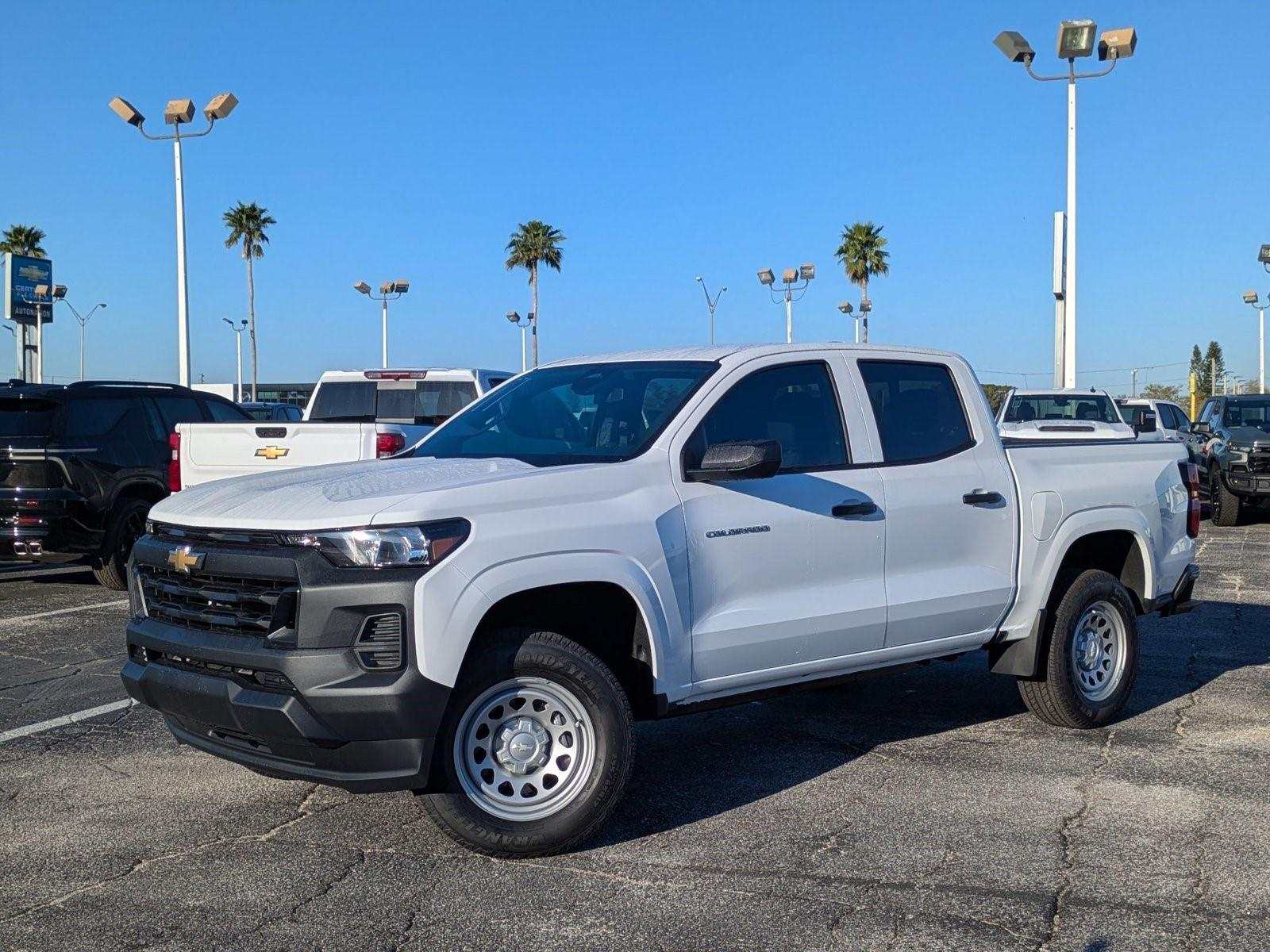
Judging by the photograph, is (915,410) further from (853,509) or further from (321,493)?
(321,493)

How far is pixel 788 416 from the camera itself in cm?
576

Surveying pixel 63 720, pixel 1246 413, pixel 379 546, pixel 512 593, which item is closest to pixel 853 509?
pixel 512 593

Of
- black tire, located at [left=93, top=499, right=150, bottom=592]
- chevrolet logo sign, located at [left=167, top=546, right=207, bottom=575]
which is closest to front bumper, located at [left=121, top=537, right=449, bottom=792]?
chevrolet logo sign, located at [left=167, top=546, right=207, bottom=575]

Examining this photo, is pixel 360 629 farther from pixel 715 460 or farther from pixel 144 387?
pixel 144 387

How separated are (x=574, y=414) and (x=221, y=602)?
1796mm

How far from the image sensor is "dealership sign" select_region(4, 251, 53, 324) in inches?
1642

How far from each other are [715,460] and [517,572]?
3.06ft

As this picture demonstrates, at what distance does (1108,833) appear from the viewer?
16.6ft

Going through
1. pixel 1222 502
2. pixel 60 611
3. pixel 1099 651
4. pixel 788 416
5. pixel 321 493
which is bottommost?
pixel 60 611

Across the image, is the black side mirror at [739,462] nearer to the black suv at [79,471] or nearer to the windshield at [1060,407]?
the black suv at [79,471]

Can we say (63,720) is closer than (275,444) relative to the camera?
Yes

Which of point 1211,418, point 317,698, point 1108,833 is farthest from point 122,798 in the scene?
point 1211,418

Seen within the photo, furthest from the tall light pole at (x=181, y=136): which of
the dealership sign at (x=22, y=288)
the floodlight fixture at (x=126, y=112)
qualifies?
the dealership sign at (x=22, y=288)

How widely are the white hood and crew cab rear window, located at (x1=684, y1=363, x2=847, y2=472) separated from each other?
89 cm
